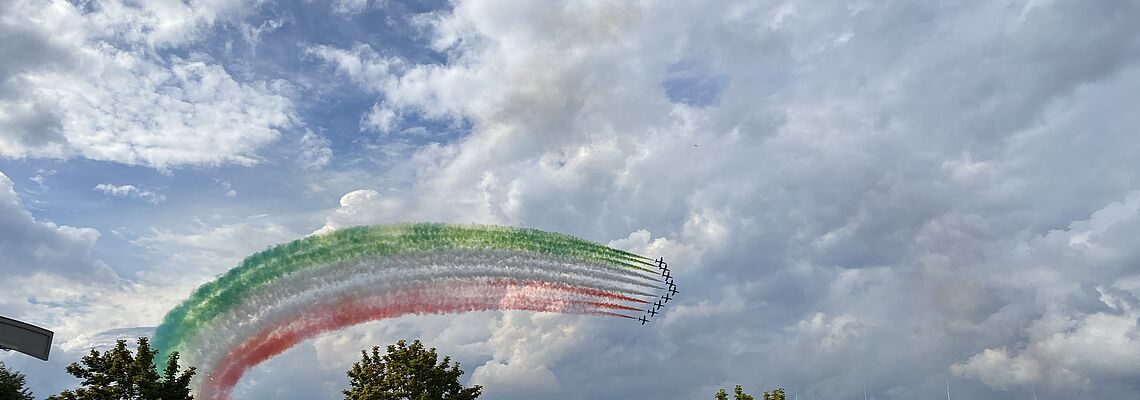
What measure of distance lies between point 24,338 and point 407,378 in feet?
93.8

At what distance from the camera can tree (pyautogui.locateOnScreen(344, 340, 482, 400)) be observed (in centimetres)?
6425

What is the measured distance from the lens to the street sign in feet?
136

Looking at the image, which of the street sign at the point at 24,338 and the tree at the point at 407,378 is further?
the tree at the point at 407,378

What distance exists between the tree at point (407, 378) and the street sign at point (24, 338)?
26003mm

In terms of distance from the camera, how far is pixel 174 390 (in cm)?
5531

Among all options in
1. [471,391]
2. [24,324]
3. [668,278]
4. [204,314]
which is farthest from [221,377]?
[668,278]

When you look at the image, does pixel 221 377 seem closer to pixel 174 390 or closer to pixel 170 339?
pixel 170 339

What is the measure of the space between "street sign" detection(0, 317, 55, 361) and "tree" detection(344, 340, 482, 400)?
26003 mm

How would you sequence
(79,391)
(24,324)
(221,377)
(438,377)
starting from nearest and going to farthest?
(24,324), (79,391), (438,377), (221,377)

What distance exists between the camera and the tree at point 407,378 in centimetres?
6425

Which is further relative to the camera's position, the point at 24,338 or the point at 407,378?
the point at 407,378

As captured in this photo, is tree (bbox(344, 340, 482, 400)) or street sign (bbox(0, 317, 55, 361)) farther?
tree (bbox(344, 340, 482, 400))

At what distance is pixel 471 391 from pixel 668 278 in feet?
103

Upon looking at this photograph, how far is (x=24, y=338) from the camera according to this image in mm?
41812
